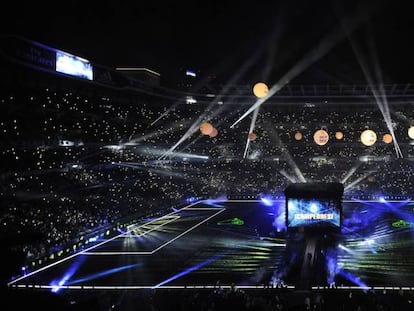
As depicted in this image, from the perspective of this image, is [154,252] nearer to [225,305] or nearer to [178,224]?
[178,224]

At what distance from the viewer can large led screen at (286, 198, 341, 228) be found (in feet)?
54.5

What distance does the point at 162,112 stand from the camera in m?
35.1

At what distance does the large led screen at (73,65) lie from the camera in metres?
19.3

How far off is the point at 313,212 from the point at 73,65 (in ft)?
43.4

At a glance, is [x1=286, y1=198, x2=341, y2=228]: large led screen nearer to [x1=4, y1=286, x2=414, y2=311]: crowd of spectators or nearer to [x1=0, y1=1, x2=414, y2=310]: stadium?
[x1=0, y1=1, x2=414, y2=310]: stadium

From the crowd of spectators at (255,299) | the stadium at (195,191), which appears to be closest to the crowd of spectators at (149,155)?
the stadium at (195,191)

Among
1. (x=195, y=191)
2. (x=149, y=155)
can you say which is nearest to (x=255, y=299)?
(x=149, y=155)

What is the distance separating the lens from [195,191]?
3428 cm

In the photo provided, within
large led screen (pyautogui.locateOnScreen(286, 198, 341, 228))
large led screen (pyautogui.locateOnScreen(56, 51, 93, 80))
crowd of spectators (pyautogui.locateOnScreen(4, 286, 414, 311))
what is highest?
large led screen (pyautogui.locateOnScreen(56, 51, 93, 80))

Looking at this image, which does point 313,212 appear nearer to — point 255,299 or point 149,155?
point 255,299

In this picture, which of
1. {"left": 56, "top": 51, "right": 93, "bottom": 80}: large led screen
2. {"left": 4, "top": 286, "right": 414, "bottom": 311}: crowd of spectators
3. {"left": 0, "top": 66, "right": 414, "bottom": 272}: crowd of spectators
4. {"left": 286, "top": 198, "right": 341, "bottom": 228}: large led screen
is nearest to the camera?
{"left": 4, "top": 286, "right": 414, "bottom": 311}: crowd of spectators

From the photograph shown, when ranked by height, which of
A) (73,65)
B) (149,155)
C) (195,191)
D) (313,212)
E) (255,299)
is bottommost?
(255,299)

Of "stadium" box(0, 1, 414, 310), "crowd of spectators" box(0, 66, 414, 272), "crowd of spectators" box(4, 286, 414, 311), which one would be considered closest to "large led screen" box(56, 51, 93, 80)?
"stadium" box(0, 1, 414, 310)

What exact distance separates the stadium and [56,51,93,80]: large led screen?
10cm
